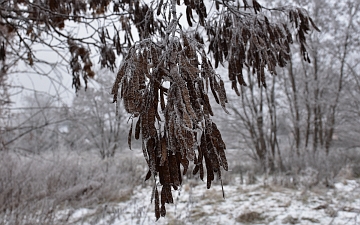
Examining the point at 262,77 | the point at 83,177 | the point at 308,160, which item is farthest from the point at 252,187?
the point at 262,77

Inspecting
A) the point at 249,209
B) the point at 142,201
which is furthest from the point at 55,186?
the point at 249,209

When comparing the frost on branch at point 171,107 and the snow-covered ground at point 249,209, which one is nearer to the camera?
the frost on branch at point 171,107

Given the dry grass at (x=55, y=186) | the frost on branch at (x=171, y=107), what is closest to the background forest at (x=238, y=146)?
the dry grass at (x=55, y=186)

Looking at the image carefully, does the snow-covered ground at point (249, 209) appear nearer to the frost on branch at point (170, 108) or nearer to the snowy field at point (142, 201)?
the snowy field at point (142, 201)

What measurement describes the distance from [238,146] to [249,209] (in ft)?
19.7

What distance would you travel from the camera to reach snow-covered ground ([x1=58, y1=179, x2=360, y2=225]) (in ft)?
11.0

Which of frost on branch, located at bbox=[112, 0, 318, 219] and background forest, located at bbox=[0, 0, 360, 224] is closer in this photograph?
frost on branch, located at bbox=[112, 0, 318, 219]

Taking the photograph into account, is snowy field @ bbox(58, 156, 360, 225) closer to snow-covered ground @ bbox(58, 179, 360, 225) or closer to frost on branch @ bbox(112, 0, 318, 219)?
snow-covered ground @ bbox(58, 179, 360, 225)

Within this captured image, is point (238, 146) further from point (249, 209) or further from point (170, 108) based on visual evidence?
point (170, 108)

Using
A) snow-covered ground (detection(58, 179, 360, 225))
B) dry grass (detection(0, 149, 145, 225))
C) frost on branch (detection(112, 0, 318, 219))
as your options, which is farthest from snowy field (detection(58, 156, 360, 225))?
frost on branch (detection(112, 0, 318, 219))

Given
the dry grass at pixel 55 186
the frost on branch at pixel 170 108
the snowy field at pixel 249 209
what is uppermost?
the frost on branch at pixel 170 108

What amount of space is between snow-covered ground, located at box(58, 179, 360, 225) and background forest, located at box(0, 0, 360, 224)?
0.09 ft

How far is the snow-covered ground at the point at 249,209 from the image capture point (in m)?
3.34

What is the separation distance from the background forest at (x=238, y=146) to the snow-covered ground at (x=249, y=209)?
0.03 m
